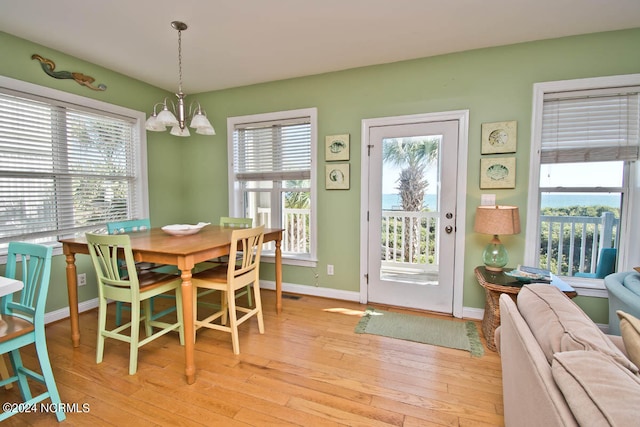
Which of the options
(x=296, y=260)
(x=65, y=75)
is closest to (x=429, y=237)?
(x=296, y=260)

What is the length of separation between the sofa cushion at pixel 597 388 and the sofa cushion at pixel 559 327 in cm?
7

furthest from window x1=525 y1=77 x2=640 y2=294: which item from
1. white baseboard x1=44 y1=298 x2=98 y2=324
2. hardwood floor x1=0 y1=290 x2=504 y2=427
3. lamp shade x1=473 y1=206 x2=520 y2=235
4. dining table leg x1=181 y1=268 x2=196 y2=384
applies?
white baseboard x1=44 y1=298 x2=98 y2=324

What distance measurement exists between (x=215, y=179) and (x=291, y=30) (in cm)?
214

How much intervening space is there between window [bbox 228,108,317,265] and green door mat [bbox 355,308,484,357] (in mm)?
1059

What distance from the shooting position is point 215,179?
379 cm

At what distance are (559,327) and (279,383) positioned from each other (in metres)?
1.54

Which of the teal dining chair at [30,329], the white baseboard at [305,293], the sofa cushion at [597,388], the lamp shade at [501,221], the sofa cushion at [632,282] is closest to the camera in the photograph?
the sofa cushion at [597,388]

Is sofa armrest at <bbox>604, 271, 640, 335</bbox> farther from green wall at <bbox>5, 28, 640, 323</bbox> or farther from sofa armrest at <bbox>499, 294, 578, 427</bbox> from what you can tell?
sofa armrest at <bbox>499, 294, 578, 427</bbox>

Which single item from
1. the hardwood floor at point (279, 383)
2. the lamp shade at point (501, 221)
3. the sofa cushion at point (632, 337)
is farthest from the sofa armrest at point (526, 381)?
the lamp shade at point (501, 221)

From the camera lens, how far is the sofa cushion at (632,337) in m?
0.93

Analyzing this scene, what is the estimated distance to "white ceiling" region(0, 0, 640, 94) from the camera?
2031mm

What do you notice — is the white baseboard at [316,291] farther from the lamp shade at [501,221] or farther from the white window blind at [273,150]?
the lamp shade at [501,221]

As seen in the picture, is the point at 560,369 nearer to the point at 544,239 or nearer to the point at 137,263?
the point at 544,239

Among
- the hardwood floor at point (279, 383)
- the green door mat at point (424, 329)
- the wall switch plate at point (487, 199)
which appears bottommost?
the hardwood floor at point (279, 383)
